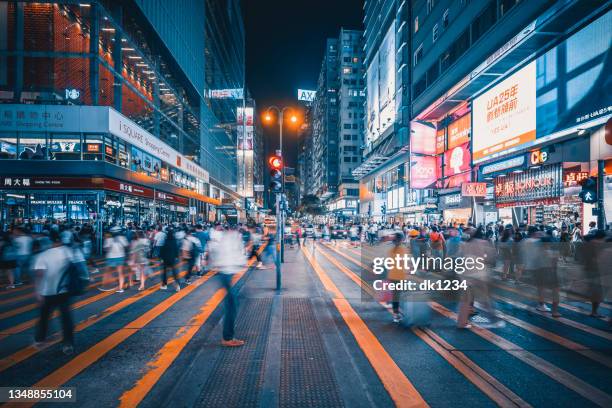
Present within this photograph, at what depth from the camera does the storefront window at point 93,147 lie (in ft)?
82.5

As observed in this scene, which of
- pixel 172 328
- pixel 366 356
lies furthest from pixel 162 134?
pixel 366 356

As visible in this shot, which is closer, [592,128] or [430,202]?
[592,128]

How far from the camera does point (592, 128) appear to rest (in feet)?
55.9

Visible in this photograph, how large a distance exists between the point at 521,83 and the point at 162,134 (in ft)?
105

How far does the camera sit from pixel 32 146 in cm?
2475

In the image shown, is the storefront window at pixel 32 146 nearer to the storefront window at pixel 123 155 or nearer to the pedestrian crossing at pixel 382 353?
the storefront window at pixel 123 155

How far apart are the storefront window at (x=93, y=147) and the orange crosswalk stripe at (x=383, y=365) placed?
2318cm

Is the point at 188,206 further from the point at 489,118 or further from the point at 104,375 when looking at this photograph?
the point at 104,375

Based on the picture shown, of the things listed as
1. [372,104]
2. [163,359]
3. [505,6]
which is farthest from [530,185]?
[372,104]

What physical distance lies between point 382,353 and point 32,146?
28181 millimetres

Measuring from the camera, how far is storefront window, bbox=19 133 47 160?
80.4 ft

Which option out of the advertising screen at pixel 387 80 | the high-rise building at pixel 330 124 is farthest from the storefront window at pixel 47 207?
the high-rise building at pixel 330 124

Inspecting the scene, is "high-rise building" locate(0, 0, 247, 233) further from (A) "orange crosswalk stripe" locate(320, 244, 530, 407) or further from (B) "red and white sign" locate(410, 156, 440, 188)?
(B) "red and white sign" locate(410, 156, 440, 188)

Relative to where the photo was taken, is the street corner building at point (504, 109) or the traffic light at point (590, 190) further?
the street corner building at point (504, 109)
